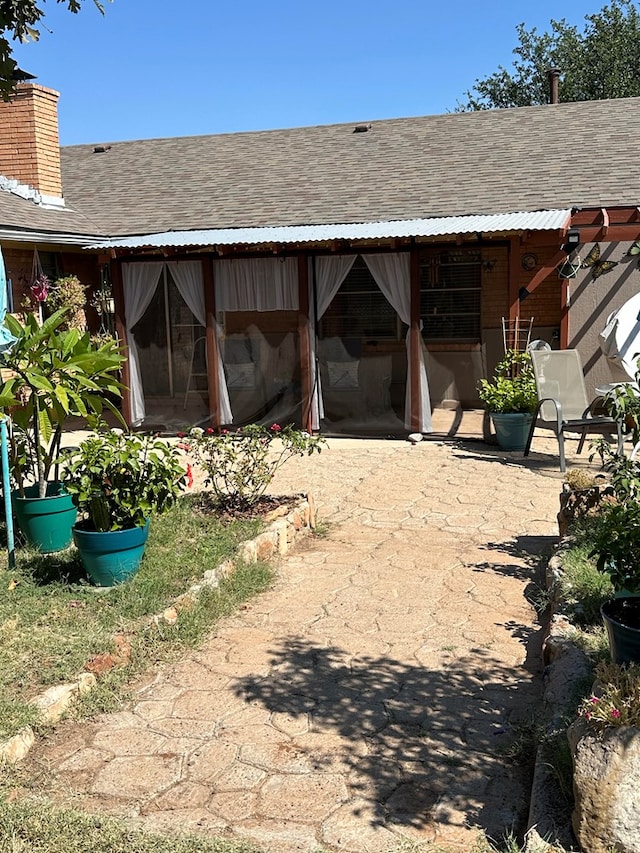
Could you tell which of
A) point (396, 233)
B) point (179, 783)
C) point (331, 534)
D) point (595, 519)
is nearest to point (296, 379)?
point (396, 233)

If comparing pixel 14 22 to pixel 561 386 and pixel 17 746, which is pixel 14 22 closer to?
pixel 17 746

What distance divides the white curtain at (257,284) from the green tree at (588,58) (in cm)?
2024

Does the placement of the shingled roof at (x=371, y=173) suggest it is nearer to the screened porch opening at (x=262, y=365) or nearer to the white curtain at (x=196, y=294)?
the white curtain at (x=196, y=294)

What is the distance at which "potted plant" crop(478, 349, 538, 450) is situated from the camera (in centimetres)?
1008

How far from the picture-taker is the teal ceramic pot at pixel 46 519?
590 centimetres

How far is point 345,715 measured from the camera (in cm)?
399

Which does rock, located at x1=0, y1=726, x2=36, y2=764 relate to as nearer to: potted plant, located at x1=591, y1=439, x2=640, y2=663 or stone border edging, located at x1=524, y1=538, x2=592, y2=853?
stone border edging, located at x1=524, y1=538, x2=592, y2=853

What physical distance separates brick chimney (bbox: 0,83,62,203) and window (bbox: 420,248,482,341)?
6.22m

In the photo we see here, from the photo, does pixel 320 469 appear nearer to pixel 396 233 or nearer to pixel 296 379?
pixel 296 379

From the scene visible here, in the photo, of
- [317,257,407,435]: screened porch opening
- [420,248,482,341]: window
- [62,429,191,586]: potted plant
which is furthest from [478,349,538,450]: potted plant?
[62,429,191,586]: potted plant

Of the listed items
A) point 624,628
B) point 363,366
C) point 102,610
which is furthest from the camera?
point 363,366

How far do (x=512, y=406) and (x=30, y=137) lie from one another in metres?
8.44

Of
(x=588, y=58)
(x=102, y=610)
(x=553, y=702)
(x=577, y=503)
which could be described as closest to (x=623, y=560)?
(x=553, y=702)

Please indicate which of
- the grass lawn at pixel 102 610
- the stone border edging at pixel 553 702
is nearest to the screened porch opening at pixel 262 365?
the grass lawn at pixel 102 610
